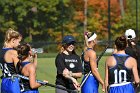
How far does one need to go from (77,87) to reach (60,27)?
77.8 ft

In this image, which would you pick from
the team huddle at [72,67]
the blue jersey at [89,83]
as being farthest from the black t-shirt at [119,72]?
the blue jersey at [89,83]

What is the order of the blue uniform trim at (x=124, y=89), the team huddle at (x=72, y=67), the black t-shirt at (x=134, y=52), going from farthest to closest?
the black t-shirt at (x=134, y=52) → the blue uniform trim at (x=124, y=89) → the team huddle at (x=72, y=67)

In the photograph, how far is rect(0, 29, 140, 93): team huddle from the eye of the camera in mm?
8852

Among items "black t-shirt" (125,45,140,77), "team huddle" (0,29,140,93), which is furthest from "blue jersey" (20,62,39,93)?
"black t-shirt" (125,45,140,77)

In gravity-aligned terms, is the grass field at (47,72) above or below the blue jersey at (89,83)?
below

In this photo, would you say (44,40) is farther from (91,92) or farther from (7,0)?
(91,92)

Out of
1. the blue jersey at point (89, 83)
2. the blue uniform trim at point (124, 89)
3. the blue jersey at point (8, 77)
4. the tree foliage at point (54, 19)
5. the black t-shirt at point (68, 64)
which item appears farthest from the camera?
the tree foliage at point (54, 19)

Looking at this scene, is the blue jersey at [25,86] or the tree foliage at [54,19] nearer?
the blue jersey at [25,86]

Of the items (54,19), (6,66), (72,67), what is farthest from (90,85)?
(54,19)

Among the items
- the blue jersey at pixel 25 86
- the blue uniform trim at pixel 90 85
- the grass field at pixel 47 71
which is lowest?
the grass field at pixel 47 71

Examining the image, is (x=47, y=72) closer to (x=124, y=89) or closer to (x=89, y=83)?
(x=89, y=83)

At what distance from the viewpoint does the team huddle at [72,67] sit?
8.85 meters

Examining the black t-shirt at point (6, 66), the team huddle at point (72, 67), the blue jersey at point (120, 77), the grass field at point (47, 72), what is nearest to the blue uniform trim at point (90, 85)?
the team huddle at point (72, 67)

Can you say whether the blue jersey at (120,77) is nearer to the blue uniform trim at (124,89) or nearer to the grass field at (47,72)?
the blue uniform trim at (124,89)
